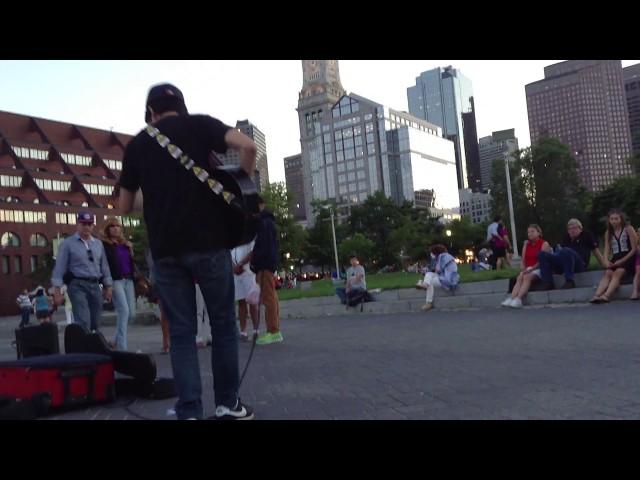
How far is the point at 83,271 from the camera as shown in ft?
26.3

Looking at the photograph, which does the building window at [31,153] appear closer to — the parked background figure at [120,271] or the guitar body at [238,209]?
the parked background figure at [120,271]

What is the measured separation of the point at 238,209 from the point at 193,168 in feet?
1.19

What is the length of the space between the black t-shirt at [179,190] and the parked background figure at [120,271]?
202 inches

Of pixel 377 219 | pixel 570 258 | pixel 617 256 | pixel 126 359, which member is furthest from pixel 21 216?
pixel 126 359

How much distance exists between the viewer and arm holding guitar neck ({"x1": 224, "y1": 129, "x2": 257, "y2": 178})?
3.85 metres

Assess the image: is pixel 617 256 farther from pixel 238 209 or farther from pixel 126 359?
pixel 238 209

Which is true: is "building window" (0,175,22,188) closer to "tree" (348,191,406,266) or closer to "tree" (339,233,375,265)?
"tree" (339,233,375,265)

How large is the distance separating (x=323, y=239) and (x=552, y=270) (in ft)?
233

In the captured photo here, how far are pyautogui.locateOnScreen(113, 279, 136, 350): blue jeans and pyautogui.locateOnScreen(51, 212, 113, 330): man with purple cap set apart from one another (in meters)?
0.43

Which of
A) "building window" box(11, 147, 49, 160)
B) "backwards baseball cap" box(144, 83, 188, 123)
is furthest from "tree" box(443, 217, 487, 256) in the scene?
"backwards baseball cap" box(144, 83, 188, 123)
